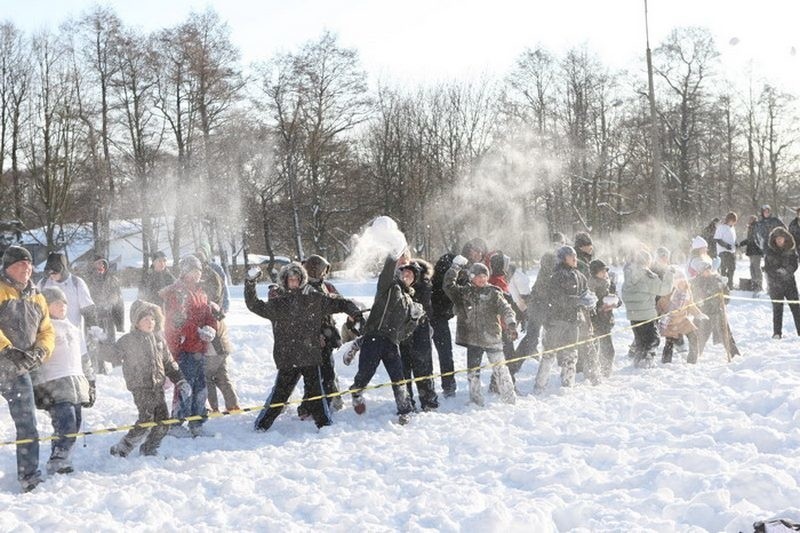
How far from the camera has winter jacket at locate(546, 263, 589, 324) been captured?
9203 millimetres

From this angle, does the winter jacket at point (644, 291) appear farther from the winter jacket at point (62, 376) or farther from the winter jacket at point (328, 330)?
the winter jacket at point (62, 376)

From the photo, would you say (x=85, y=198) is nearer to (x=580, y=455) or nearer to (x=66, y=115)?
(x=66, y=115)

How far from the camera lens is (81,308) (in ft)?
31.1

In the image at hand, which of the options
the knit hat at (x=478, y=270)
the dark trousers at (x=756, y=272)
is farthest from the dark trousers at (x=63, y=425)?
the dark trousers at (x=756, y=272)

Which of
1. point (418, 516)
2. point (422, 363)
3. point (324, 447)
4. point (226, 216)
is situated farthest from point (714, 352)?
point (226, 216)

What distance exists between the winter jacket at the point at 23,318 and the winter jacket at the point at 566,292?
558cm

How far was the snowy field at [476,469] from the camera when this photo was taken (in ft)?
16.4

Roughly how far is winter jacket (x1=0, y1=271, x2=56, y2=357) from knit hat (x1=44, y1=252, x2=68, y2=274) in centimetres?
330

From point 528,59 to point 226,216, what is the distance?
19396mm

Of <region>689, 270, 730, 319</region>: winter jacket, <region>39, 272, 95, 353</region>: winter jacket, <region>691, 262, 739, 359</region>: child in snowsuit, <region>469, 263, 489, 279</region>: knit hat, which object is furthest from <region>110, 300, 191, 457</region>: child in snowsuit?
<region>689, 270, 730, 319</region>: winter jacket

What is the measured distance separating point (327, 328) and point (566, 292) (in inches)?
116

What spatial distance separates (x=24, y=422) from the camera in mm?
6055

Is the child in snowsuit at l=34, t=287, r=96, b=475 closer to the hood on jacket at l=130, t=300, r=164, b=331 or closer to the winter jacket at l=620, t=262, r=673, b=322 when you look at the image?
the hood on jacket at l=130, t=300, r=164, b=331

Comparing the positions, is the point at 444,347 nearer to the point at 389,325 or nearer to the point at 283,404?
the point at 389,325
